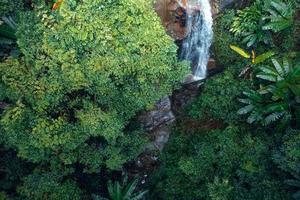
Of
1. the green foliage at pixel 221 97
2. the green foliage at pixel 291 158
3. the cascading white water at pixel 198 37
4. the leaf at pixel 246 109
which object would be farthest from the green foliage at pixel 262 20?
the green foliage at pixel 291 158

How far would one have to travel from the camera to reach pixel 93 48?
26.1 ft

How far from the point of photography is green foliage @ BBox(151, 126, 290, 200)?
395 inches

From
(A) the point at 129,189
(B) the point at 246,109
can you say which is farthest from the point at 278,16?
(A) the point at 129,189

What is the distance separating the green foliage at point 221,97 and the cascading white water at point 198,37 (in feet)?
2.26

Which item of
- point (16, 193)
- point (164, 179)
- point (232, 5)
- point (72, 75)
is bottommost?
point (164, 179)

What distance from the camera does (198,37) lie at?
11594mm

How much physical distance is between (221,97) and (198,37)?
7.03 feet

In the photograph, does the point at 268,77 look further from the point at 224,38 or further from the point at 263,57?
the point at 224,38

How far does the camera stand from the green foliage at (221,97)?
11234 millimetres

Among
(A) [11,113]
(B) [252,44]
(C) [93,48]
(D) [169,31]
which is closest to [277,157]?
(B) [252,44]

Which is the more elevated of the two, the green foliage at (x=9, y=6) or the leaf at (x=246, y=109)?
the green foliage at (x=9, y=6)

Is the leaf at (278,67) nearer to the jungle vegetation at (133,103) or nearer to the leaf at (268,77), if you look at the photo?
the jungle vegetation at (133,103)

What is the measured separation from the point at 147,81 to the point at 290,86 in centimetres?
414

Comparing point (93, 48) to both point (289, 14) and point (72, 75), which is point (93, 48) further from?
point (289, 14)
